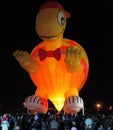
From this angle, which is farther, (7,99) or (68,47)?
(7,99)

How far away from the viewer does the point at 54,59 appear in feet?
29.7

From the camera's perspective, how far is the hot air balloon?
8852 millimetres

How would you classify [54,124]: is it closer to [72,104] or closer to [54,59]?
[72,104]

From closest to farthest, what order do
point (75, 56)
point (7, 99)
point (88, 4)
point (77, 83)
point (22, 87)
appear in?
point (75, 56) → point (77, 83) → point (88, 4) → point (22, 87) → point (7, 99)

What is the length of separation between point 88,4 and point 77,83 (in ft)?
10.5

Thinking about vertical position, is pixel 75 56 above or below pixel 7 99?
below

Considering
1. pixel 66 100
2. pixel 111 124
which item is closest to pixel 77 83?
pixel 66 100

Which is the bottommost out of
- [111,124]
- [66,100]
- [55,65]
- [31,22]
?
[111,124]

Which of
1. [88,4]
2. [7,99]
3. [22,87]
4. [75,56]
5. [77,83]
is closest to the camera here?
[75,56]

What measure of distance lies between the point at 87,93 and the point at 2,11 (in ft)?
15.8

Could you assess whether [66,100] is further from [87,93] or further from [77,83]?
[87,93]

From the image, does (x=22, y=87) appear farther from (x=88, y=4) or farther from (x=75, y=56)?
(x=75, y=56)

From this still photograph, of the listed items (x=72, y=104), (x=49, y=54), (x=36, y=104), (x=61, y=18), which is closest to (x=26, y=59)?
(x=49, y=54)

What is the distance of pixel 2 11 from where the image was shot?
39.4 feet
